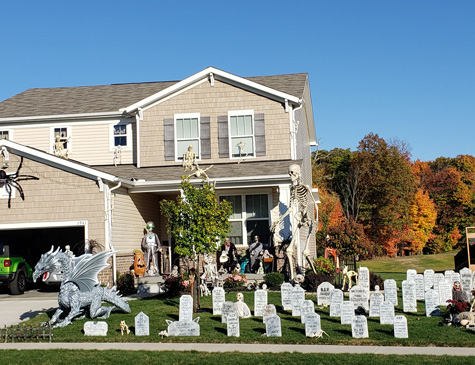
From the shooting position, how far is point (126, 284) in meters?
20.2

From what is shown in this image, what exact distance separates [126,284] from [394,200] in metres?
32.9

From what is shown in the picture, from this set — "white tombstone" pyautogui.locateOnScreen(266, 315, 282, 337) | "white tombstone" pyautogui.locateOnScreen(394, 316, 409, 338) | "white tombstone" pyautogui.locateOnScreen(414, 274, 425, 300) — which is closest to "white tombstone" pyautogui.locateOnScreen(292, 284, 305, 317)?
"white tombstone" pyautogui.locateOnScreen(266, 315, 282, 337)

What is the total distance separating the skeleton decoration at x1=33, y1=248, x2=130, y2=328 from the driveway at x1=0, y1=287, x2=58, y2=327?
1592mm

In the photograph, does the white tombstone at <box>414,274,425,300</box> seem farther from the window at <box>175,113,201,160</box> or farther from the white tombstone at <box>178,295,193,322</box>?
the window at <box>175,113,201,160</box>

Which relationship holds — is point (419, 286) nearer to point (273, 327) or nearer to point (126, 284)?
point (273, 327)

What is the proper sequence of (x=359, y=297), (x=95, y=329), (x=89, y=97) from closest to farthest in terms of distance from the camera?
1. (x=95, y=329)
2. (x=359, y=297)
3. (x=89, y=97)

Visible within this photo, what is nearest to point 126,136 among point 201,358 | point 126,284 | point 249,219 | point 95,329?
point 249,219

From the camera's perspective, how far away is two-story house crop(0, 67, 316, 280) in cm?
2086

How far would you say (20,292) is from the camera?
20750mm

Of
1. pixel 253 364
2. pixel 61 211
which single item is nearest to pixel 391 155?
pixel 61 211

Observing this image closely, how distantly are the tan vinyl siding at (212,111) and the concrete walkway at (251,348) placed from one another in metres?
12.8

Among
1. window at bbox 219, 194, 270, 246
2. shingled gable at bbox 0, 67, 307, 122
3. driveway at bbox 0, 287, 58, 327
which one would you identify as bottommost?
driveway at bbox 0, 287, 58, 327

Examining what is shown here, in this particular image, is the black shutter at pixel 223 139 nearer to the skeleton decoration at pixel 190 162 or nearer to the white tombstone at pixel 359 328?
the skeleton decoration at pixel 190 162

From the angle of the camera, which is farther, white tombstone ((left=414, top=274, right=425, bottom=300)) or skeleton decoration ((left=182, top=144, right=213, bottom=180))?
skeleton decoration ((left=182, top=144, right=213, bottom=180))
